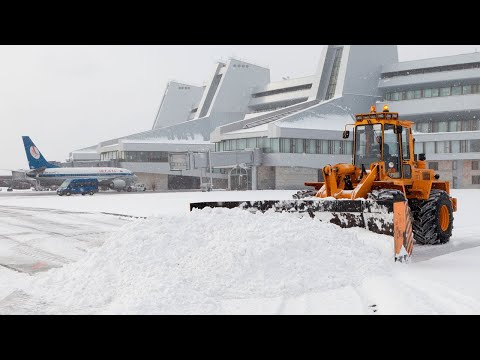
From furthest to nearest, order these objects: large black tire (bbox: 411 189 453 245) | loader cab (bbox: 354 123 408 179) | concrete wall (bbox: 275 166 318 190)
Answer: concrete wall (bbox: 275 166 318 190), loader cab (bbox: 354 123 408 179), large black tire (bbox: 411 189 453 245)

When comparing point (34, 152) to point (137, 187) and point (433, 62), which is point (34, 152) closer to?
point (137, 187)

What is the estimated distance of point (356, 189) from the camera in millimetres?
11312

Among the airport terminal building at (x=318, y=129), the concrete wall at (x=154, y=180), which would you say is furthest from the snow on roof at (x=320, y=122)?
the concrete wall at (x=154, y=180)

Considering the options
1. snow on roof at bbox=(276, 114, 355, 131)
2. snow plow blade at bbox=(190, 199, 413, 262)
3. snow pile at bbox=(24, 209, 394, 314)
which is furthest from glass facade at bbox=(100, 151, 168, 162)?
snow pile at bbox=(24, 209, 394, 314)

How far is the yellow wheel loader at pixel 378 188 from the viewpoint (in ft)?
33.6

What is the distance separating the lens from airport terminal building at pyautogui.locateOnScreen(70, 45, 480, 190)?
186ft

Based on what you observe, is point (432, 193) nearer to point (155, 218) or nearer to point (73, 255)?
point (155, 218)

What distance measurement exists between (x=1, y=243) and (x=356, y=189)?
9892mm

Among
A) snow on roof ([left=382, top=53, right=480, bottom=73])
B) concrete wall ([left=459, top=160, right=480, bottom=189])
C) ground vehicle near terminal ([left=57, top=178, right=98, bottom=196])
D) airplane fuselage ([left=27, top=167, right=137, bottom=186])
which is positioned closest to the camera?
ground vehicle near terminal ([left=57, top=178, right=98, bottom=196])

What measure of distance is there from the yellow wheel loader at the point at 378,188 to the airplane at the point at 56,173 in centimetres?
4665

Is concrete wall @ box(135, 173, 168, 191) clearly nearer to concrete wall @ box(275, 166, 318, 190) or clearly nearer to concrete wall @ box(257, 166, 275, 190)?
concrete wall @ box(257, 166, 275, 190)

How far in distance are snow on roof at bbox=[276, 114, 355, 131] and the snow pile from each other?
46.8 meters

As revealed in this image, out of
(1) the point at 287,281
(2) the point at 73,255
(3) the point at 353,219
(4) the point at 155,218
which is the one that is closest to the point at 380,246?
(3) the point at 353,219

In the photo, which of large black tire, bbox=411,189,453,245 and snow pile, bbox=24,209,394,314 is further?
large black tire, bbox=411,189,453,245
